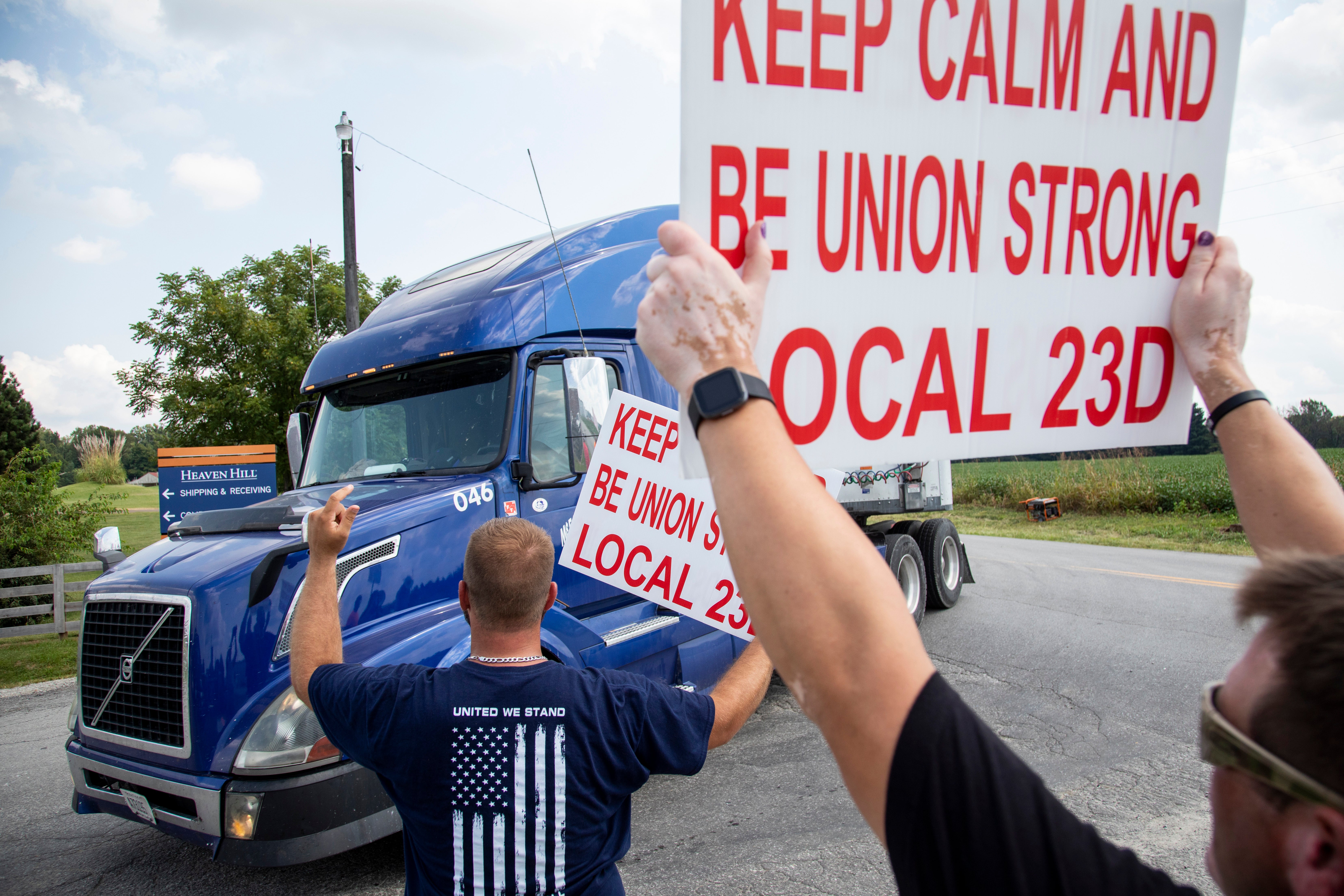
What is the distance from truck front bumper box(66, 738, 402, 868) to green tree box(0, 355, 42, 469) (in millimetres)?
31208

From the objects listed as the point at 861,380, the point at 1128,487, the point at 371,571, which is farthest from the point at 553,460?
the point at 1128,487

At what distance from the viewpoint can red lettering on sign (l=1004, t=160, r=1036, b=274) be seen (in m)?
1.50

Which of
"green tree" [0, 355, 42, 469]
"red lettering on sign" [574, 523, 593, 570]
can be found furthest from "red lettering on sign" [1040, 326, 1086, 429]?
"green tree" [0, 355, 42, 469]

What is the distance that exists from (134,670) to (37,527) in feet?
32.6

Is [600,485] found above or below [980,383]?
below

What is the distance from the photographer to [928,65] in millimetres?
1435

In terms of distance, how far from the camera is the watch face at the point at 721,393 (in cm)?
87

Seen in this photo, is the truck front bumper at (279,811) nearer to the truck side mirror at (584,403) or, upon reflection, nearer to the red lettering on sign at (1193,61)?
the truck side mirror at (584,403)

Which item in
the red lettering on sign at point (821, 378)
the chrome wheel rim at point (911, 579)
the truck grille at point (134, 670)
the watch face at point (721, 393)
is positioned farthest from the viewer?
the chrome wheel rim at point (911, 579)

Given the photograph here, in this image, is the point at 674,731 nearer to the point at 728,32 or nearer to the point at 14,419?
the point at 728,32

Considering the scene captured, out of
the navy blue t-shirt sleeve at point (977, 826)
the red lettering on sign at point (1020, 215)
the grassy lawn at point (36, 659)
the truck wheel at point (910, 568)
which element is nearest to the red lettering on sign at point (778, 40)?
the red lettering on sign at point (1020, 215)

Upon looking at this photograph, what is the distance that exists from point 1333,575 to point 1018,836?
14.5 inches

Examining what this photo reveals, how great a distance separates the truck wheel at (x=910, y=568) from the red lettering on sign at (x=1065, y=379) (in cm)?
705

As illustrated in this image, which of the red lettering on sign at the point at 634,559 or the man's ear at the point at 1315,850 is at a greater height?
the man's ear at the point at 1315,850
